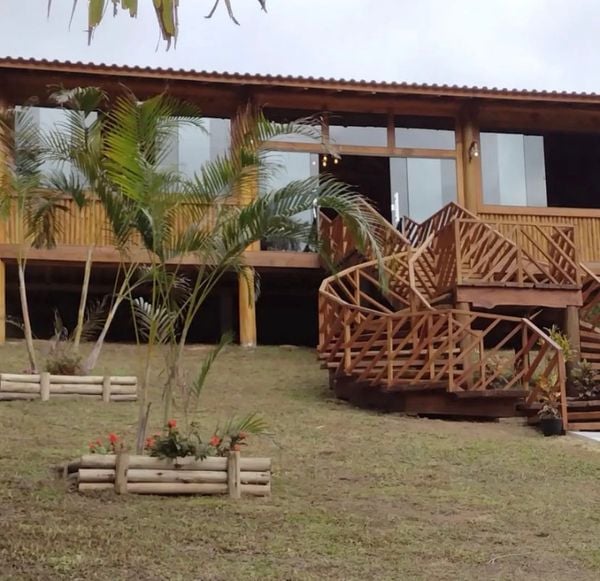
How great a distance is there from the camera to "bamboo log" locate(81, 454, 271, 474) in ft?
22.6

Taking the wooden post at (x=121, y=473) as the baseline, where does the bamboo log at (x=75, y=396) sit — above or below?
above

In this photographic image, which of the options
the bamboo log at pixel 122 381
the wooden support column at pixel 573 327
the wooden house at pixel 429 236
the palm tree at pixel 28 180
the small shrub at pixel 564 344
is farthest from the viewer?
the wooden support column at pixel 573 327

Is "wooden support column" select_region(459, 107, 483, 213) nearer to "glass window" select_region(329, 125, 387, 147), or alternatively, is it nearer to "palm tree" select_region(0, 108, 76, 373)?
"glass window" select_region(329, 125, 387, 147)

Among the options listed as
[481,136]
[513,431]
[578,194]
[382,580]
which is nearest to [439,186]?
[481,136]

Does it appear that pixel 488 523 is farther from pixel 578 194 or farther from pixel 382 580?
pixel 578 194

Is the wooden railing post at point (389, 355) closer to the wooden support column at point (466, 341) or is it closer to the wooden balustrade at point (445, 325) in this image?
the wooden balustrade at point (445, 325)

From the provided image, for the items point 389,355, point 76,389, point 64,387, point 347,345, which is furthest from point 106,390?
point 389,355

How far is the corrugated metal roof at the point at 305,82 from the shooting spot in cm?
1487

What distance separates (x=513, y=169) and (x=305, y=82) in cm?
434

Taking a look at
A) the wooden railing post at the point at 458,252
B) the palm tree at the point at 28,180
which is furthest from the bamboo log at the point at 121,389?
the wooden railing post at the point at 458,252

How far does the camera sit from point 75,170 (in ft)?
27.4

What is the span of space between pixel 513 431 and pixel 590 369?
191 cm

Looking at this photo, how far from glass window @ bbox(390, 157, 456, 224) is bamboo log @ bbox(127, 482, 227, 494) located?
35.2ft

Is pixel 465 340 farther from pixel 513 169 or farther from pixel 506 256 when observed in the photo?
pixel 513 169
